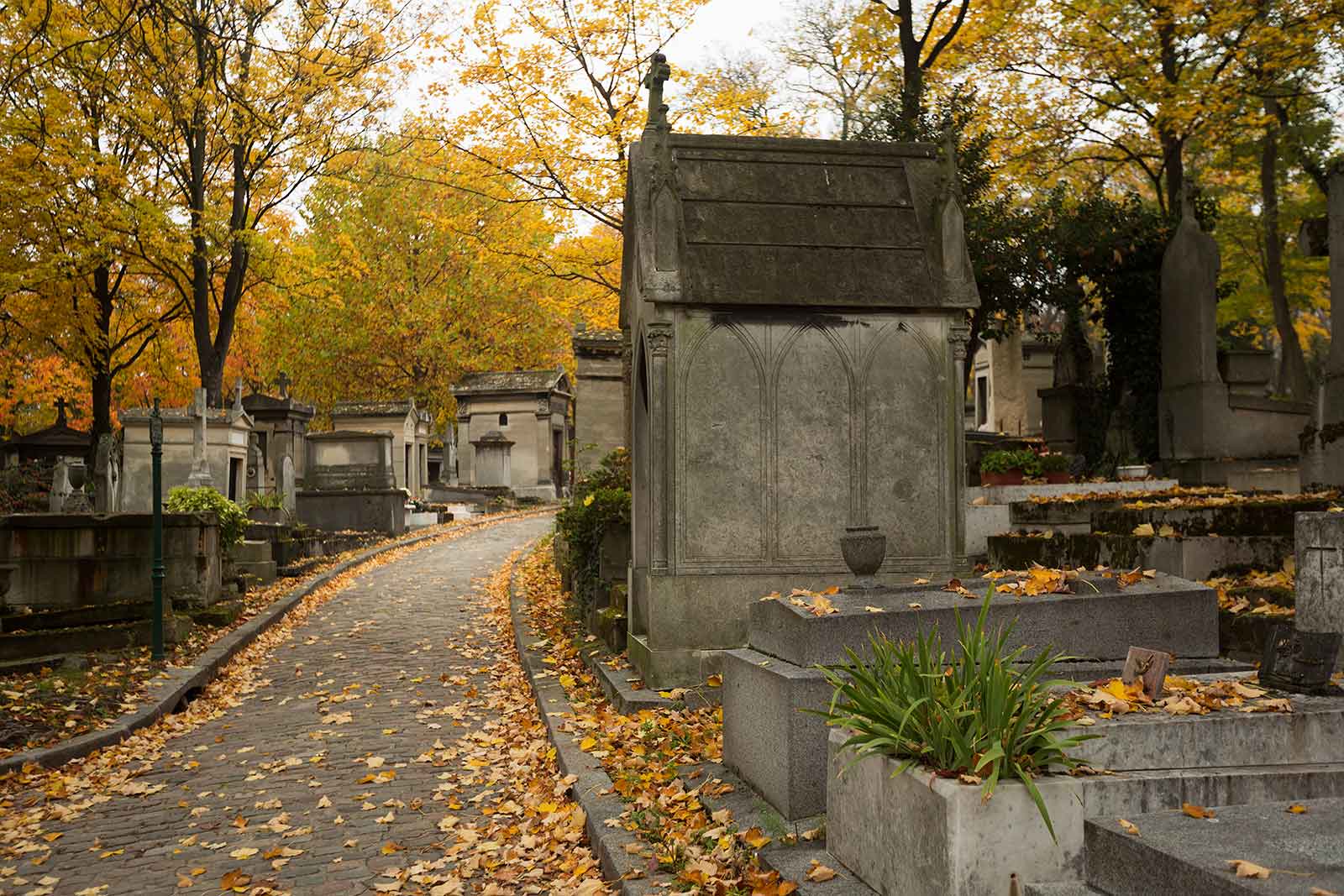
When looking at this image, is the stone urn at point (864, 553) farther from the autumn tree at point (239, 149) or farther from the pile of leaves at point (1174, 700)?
the autumn tree at point (239, 149)

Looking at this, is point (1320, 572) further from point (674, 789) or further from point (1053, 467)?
point (1053, 467)

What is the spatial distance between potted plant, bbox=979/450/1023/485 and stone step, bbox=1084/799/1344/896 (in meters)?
11.8

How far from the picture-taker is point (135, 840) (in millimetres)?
6391

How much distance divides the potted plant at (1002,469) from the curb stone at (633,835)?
8.41m

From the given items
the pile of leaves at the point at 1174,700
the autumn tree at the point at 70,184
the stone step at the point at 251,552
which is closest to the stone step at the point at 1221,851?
the pile of leaves at the point at 1174,700

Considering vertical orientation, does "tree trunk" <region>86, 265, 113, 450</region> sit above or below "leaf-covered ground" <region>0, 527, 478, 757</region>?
above

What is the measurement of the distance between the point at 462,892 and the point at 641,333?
4.87m

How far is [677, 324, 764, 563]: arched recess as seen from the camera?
8.41 m

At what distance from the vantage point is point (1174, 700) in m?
4.10

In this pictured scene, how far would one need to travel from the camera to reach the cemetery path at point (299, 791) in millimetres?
5773

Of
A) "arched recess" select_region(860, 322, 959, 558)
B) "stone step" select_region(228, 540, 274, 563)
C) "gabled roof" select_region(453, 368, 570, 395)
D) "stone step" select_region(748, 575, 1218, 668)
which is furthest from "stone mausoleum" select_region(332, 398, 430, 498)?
"stone step" select_region(748, 575, 1218, 668)

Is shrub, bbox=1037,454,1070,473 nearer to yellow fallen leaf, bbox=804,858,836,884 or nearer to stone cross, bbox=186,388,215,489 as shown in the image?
yellow fallen leaf, bbox=804,858,836,884

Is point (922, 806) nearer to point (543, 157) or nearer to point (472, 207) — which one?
point (543, 157)

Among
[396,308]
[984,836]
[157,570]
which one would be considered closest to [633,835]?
[984,836]
